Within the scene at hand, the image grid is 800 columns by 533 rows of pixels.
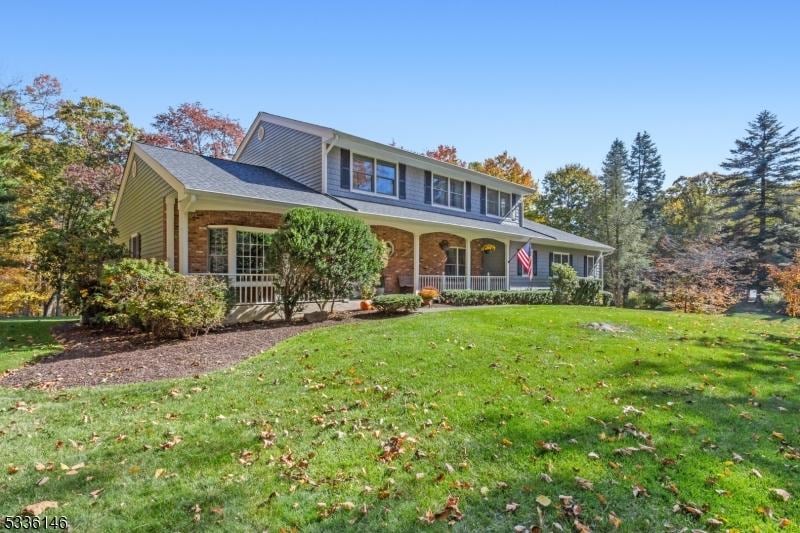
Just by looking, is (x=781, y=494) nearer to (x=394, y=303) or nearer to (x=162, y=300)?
(x=394, y=303)

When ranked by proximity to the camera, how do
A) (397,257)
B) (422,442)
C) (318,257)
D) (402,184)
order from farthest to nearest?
(402,184) → (397,257) → (318,257) → (422,442)

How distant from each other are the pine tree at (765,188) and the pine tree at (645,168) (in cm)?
1075

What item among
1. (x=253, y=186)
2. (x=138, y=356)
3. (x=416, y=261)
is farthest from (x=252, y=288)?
(x=416, y=261)

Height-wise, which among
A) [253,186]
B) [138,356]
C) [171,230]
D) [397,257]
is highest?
[253,186]

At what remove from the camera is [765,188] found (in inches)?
1299

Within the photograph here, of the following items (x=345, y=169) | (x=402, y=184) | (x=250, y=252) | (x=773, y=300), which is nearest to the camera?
(x=250, y=252)

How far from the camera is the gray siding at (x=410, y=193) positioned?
14984mm

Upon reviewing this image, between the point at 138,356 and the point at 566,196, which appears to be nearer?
the point at 138,356

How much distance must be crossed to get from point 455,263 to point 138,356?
44.9 feet

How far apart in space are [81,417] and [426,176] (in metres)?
15.4

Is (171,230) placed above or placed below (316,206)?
below

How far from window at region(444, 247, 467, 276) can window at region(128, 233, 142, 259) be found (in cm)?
1187

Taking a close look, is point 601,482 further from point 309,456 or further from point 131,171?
point 131,171

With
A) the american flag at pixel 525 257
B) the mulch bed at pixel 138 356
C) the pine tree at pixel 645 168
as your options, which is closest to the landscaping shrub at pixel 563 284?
the american flag at pixel 525 257
